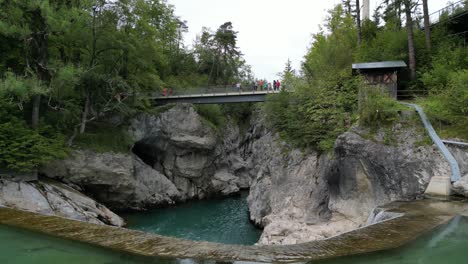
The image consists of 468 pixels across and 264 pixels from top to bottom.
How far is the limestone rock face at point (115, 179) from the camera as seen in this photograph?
21.0m

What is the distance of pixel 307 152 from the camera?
18.1 metres

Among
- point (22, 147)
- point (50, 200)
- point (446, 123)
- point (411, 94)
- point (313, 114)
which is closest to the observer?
point (446, 123)

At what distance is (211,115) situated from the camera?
114 feet

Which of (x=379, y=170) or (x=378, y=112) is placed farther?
(x=378, y=112)

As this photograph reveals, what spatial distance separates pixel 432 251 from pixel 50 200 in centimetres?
1772

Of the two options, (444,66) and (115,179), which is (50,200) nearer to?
(115,179)

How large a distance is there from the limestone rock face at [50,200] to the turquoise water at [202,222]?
3734mm

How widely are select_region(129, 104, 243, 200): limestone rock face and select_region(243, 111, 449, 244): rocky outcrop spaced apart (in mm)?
12874

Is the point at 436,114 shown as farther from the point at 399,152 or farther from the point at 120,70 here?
the point at 120,70

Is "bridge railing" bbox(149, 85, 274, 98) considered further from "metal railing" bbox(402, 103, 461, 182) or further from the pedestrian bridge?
"metal railing" bbox(402, 103, 461, 182)

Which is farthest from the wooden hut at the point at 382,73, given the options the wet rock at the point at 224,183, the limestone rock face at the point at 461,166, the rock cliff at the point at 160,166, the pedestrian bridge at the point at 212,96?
the wet rock at the point at 224,183

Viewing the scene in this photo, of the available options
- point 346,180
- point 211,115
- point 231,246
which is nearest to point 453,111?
point 346,180

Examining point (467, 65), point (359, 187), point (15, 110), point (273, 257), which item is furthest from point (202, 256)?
point (467, 65)

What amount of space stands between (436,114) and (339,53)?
1256 centimetres
